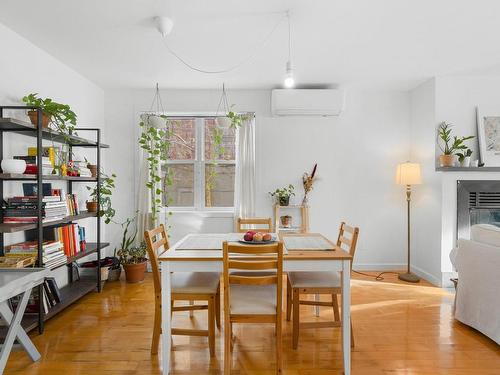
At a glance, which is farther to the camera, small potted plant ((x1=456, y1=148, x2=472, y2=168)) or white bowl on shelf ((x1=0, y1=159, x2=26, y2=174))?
small potted plant ((x1=456, y1=148, x2=472, y2=168))

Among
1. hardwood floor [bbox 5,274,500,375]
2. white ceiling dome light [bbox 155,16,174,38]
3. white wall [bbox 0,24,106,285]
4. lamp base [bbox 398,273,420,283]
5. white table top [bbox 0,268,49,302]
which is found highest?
white ceiling dome light [bbox 155,16,174,38]

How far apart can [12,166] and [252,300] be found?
203 centimetres

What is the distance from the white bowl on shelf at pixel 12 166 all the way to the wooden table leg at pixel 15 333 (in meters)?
0.93

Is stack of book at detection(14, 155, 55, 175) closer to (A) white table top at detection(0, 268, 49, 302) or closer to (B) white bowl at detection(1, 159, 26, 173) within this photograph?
(B) white bowl at detection(1, 159, 26, 173)

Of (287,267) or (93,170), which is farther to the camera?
(93,170)

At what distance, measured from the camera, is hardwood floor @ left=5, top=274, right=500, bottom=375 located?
84.7 inches

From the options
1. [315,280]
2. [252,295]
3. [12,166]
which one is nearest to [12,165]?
[12,166]

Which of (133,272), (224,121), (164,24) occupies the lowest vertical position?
(133,272)

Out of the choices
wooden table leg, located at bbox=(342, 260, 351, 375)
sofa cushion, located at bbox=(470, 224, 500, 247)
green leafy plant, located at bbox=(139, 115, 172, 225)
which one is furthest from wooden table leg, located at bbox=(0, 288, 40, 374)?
sofa cushion, located at bbox=(470, 224, 500, 247)

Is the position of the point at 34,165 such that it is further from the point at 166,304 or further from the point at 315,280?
the point at 315,280

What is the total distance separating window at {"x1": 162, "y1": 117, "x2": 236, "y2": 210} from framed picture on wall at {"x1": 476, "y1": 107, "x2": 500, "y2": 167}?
3.01 meters

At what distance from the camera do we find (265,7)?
2.35m

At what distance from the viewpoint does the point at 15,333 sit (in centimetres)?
210

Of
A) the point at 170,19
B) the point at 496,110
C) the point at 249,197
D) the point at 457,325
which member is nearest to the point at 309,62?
the point at 170,19
